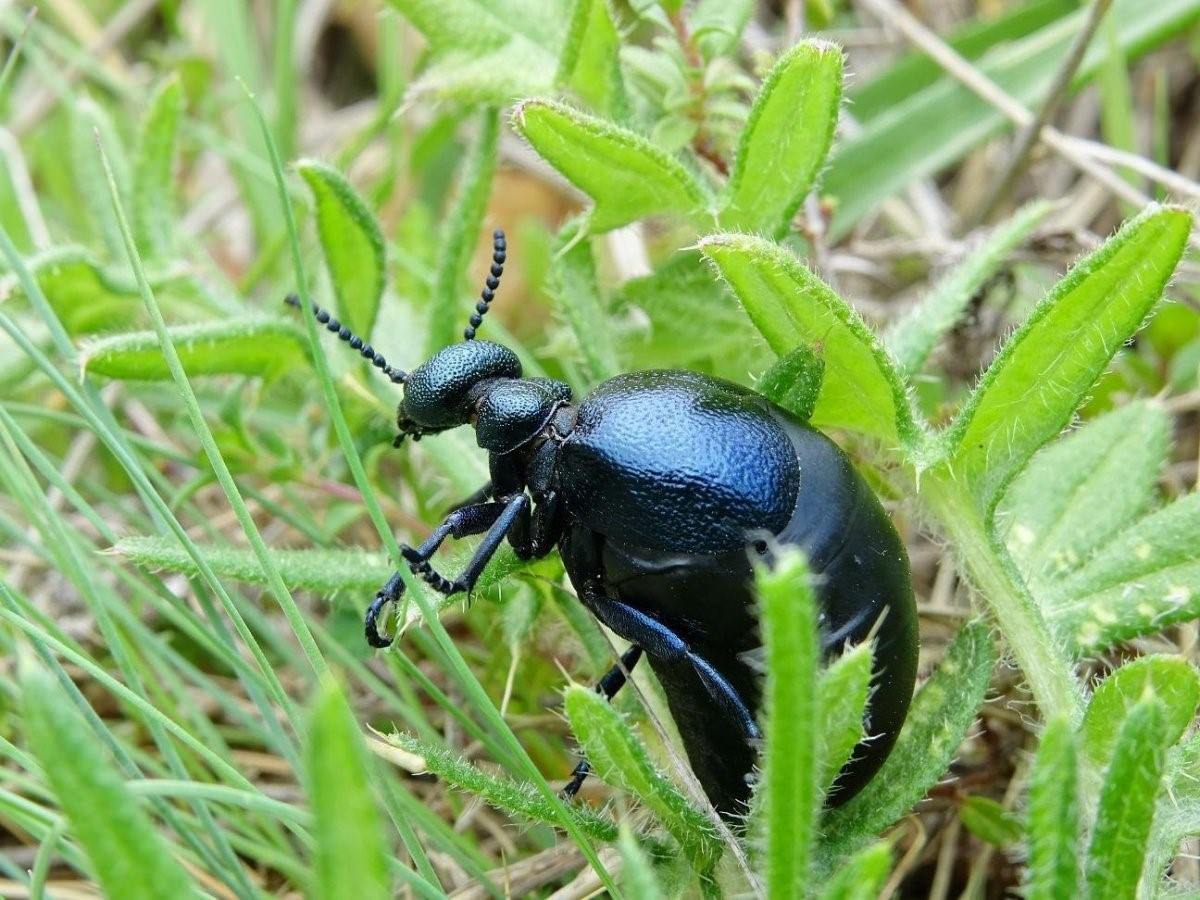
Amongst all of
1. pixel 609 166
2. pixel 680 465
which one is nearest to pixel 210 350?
pixel 609 166

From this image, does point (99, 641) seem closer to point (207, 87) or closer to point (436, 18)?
point (436, 18)

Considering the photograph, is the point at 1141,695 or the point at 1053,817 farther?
the point at 1141,695

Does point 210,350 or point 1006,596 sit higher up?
point 210,350

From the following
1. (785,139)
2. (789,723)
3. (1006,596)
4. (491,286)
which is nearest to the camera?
(789,723)

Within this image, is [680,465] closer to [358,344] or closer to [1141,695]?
[1141,695]

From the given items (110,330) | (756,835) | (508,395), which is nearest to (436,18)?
(508,395)

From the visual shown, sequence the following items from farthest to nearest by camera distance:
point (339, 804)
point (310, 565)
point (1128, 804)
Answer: point (310, 565)
point (1128, 804)
point (339, 804)

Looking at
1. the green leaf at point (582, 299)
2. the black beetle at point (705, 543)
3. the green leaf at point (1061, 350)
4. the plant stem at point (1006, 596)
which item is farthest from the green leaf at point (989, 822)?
the green leaf at point (582, 299)
